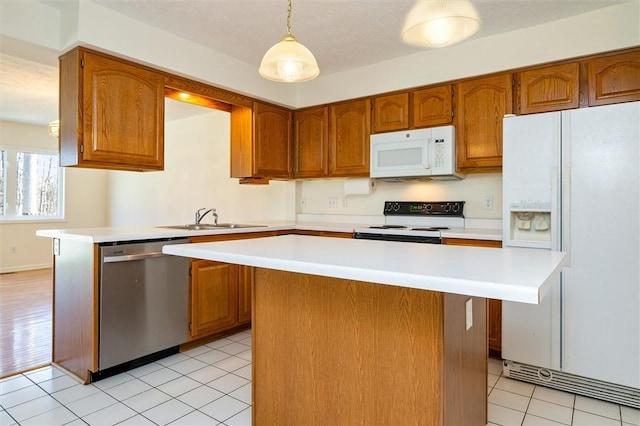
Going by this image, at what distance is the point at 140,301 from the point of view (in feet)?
Result: 8.39

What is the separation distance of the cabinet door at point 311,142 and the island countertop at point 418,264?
7.54 feet

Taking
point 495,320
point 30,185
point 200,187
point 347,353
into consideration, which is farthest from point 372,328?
point 30,185

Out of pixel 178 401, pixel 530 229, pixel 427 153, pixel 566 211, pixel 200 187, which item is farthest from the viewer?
pixel 200 187

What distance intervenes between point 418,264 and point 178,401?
1.72 m

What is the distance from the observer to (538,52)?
2781 millimetres

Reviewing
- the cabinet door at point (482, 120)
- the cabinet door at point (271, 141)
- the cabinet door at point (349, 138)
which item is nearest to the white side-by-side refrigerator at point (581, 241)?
the cabinet door at point (482, 120)

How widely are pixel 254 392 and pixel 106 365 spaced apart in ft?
3.90

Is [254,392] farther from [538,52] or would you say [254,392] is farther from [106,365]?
[538,52]

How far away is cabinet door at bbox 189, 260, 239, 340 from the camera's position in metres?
2.92

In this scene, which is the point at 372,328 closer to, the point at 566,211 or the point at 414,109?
the point at 566,211

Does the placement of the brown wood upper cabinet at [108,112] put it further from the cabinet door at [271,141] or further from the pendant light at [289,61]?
the pendant light at [289,61]

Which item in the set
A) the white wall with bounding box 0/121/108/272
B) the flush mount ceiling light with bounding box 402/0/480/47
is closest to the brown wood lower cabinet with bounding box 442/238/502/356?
the flush mount ceiling light with bounding box 402/0/480/47

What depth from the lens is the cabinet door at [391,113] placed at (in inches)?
135

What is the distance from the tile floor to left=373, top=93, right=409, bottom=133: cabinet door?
2.14m
